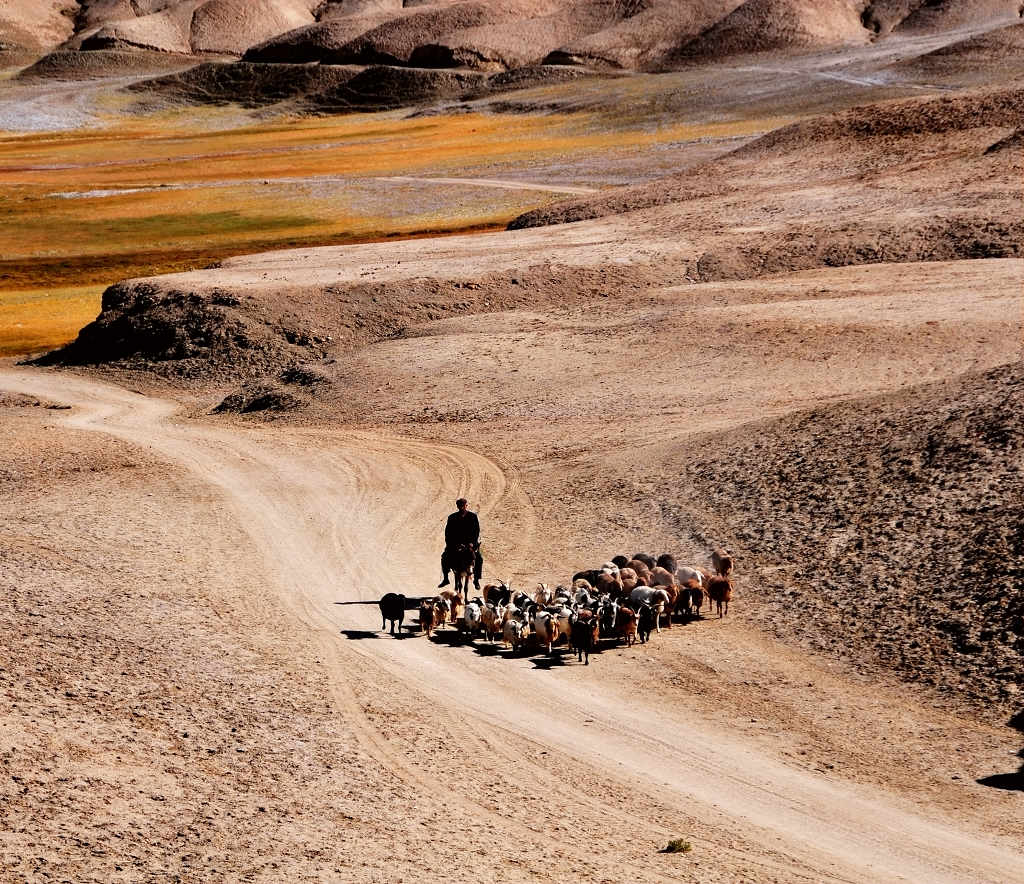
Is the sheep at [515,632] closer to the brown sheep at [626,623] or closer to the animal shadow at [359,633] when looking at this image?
the brown sheep at [626,623]

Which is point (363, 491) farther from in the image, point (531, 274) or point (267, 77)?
point (267, 77)

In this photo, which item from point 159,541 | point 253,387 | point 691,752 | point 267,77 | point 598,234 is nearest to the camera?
point 691,752

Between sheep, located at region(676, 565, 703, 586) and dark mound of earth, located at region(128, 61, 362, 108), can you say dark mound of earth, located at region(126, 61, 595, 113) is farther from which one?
sheep, located at region(676, 565, 703, 586)

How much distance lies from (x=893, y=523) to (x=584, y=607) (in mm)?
6489

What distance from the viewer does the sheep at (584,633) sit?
19.2 metres

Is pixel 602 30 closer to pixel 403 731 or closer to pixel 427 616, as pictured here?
pixel 427 616

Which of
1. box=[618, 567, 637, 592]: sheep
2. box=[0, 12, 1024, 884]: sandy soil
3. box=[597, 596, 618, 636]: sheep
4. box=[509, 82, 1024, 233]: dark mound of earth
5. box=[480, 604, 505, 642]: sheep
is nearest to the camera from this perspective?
box=[0, 12, 1024, 884]: sandy soil

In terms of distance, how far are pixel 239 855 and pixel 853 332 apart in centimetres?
2935

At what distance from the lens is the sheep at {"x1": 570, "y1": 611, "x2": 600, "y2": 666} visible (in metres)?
19.2

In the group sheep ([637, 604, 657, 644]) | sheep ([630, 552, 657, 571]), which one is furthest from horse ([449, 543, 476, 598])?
sheep ([637, 604, 657, 644])

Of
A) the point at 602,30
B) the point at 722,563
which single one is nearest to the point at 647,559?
the point at 722,563

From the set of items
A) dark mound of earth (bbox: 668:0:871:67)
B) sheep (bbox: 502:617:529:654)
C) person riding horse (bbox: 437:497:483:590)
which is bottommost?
sheep (bbox: 502:617:529:654)

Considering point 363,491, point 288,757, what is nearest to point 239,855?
point 288,757

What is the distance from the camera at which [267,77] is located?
178 meters
